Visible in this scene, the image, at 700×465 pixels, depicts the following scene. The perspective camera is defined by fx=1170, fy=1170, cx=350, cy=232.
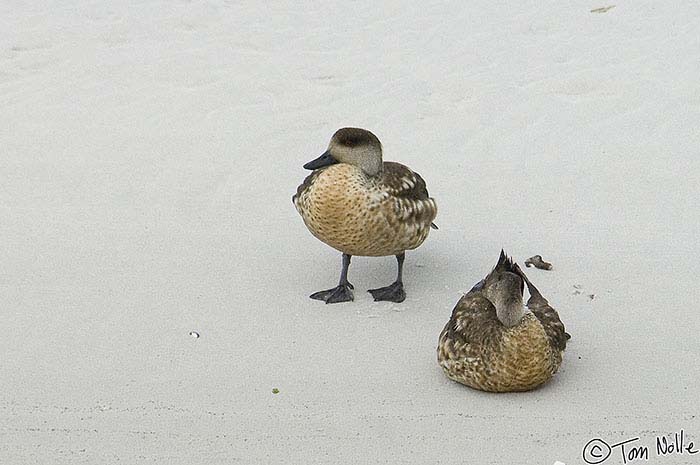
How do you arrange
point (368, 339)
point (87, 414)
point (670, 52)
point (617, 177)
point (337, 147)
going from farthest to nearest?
1. point (670, 52)
2. point (617, 177)
3. point (337, 147)
4. point (368, 339)
5. point (87, 414)

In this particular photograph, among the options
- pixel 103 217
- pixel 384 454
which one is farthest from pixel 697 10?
pixel 384 454

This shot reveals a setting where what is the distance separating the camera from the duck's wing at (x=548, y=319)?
16.6 ft

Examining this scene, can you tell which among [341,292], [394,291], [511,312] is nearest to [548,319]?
[511,312]

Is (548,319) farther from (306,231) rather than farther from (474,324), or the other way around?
(306,231)

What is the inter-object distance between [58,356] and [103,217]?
5.84ft

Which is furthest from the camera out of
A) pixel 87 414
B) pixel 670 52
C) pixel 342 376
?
pixel 670 52

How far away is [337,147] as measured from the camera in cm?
588

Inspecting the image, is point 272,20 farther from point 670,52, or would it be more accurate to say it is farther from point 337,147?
point 337,147

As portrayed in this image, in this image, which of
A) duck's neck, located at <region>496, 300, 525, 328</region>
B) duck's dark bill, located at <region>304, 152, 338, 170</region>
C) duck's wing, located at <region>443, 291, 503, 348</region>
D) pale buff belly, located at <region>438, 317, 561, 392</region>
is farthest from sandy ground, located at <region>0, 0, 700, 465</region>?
duck's dark bill, located at <region>304, 152, 338, 170</region>

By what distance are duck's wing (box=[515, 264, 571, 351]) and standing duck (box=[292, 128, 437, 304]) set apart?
2.65ft

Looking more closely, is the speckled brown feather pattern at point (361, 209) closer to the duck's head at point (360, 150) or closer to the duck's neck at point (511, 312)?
the duck's head at point (360, 150)

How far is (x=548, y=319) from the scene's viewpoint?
5152 millimetres

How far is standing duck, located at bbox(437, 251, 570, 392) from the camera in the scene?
4840 millimetres

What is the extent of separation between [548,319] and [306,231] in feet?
6.74
